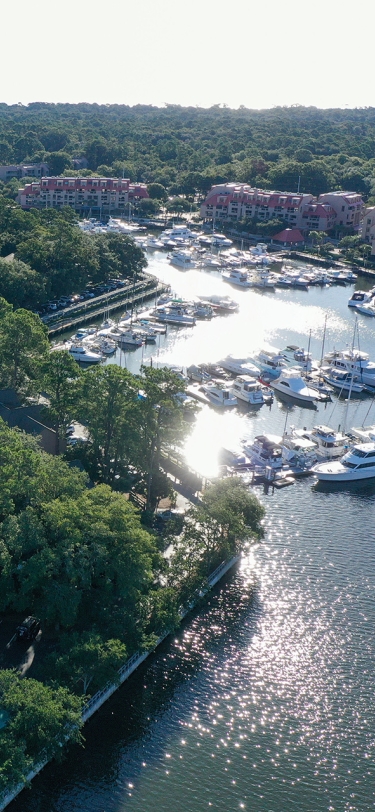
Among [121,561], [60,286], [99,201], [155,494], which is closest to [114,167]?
[99,201]

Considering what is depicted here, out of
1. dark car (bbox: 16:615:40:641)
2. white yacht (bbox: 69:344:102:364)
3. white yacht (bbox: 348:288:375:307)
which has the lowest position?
dark car (bbox: 16:615:40:641)

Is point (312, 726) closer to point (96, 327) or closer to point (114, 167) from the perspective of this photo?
point (96, 327)

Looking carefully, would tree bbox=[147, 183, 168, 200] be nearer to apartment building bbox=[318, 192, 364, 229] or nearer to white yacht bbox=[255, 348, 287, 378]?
Result: apartment building bbox=[318, 192, 364, 229]

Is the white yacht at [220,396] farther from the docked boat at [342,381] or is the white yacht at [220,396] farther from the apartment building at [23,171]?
the apartment building at [23,171]

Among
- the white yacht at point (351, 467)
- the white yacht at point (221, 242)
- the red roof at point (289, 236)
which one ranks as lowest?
the white yacht at point (351, 467)

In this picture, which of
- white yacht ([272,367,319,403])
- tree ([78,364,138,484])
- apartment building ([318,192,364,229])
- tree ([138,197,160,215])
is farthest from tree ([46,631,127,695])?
tree ([138,197,160,215])

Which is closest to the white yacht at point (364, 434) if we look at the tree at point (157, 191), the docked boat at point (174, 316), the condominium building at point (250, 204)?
the docked boat at point (174, 316)
